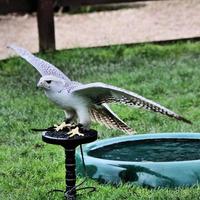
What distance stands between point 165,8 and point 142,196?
994 centimetres

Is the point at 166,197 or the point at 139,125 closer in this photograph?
the point at 166,197

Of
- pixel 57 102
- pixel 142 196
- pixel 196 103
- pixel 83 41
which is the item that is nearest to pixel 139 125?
pixel 196 103

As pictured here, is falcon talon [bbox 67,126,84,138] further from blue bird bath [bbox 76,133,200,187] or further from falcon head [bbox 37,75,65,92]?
blue bird bath [bbox 76,133,200,187]

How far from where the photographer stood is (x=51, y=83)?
3.78 meters

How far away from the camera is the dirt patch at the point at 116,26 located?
11547mm

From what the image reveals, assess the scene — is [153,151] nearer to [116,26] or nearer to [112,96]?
[112,96]

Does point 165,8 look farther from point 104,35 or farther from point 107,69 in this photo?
point 107,69

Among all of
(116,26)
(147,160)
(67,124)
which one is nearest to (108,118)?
(67,124)

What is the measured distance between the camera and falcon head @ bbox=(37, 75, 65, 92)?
3766 mm

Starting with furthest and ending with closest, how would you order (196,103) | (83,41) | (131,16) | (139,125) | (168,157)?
(131,16) → (83,41) → (196,103) → (139,125) → (168,157)

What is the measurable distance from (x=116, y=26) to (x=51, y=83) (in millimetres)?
8930

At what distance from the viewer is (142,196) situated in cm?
424

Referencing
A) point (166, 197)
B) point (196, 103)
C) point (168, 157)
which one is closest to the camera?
point (166, 197)

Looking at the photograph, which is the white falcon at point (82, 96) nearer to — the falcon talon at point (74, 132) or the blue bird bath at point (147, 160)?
the falcon talon at point (74, 132)
